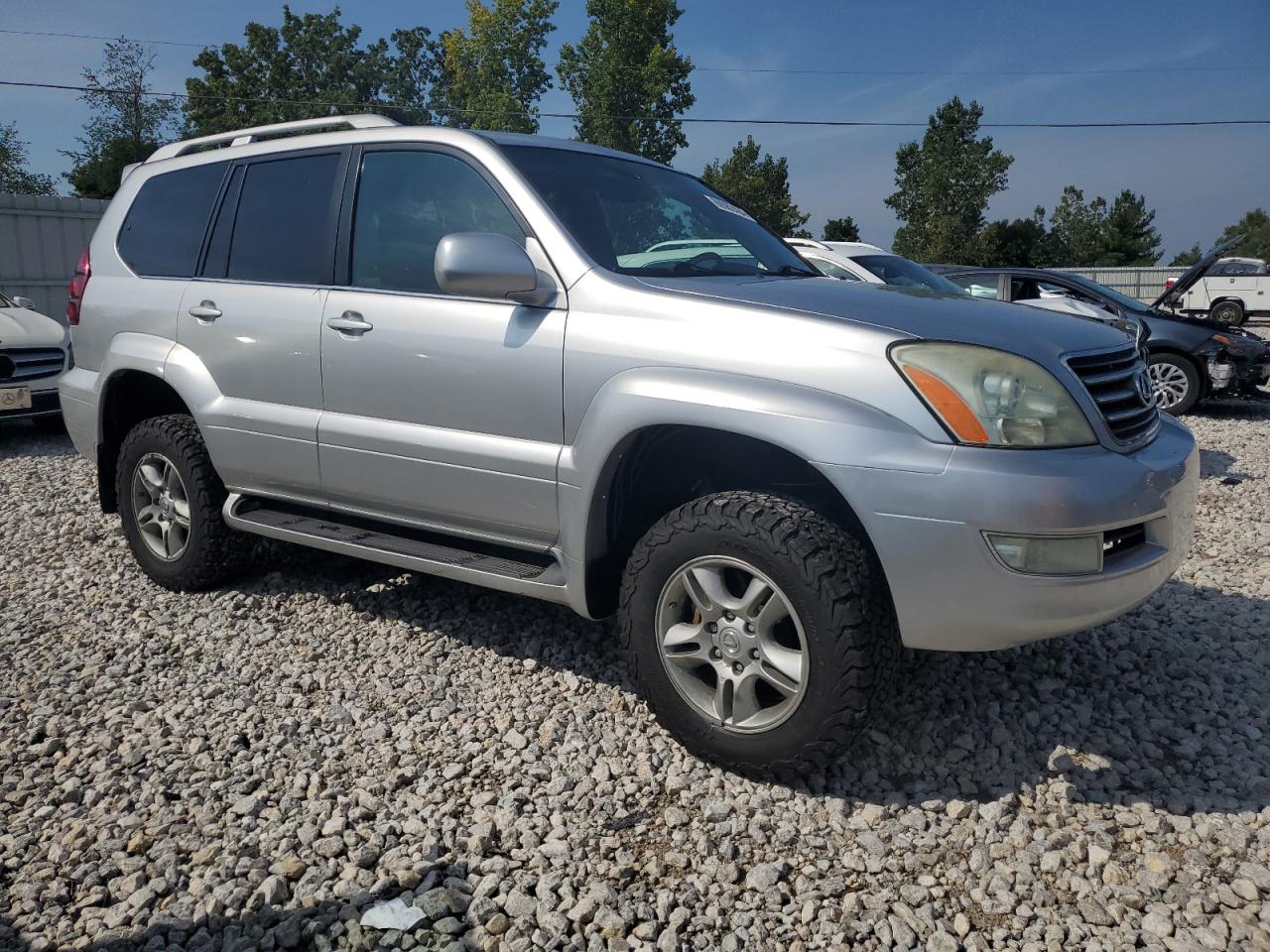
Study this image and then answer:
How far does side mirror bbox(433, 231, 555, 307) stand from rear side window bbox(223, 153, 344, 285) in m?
0.98

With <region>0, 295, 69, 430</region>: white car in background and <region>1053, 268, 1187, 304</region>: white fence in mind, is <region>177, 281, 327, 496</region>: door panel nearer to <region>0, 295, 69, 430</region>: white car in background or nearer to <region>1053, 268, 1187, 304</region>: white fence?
<region>0, 295, 69, 430</region>: white car in background

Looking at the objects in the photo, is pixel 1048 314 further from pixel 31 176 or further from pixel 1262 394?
pixel 31 176

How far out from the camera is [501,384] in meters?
3.11

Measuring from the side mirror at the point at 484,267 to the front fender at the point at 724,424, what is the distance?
0.44m

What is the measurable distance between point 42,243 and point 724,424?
14205 mm

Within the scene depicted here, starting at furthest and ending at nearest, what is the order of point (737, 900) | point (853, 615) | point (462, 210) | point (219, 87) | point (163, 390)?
point (219, 87) < point (163, 390) < point (462, 210) < point (853, 615) < point (737, 900)

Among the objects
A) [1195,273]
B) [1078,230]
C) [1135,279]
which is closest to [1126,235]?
[1078,230]

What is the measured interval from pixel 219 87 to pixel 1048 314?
200 feet

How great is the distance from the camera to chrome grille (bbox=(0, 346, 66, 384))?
8344 mm

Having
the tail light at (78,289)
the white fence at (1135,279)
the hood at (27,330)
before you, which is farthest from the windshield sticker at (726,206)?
the white fence at (1135,279)

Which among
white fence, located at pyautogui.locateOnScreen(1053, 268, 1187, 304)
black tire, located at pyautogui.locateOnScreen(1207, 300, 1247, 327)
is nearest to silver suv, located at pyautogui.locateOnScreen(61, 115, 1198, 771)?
black tire, located at pyautogui.locateOnScreen(1207, 300, 1247, 327)

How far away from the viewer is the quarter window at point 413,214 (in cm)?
336

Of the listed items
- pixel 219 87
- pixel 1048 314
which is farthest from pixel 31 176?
pixel 1048 314

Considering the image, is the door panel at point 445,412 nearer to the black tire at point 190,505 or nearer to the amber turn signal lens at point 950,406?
the black tire at point 190,505
